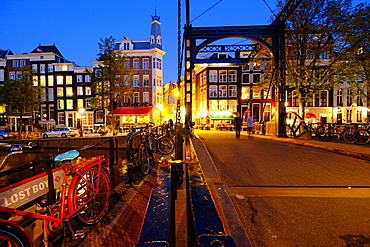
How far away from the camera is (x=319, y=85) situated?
19.1 meters

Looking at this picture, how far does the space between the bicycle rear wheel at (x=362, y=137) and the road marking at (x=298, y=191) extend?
724 centimetres

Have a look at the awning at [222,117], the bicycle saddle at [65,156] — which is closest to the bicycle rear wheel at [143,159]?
the bicycle saddle at [65,156]

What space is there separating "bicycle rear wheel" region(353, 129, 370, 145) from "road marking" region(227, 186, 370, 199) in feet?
23.8

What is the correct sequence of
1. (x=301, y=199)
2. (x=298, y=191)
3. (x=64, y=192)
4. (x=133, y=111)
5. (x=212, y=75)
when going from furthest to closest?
(x=212, y=75)
(x=133, y=111)
(x=298, y=191)
(x=301, y=199)
(x=64, y=192)

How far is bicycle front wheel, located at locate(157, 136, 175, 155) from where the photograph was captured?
8.67m

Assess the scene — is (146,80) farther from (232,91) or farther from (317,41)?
(317,41)

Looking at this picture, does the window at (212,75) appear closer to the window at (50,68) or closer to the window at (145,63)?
the window at (145,63)

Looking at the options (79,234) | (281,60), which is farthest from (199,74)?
(79,234)

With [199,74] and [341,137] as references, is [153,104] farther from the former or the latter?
[341,137]

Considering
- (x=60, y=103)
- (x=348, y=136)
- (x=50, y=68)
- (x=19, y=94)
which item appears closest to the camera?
(x=348, y=136)

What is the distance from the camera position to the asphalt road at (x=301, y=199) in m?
2.89

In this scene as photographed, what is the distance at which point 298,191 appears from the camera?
14.9 feet

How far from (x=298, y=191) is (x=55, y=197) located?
4.21 metres

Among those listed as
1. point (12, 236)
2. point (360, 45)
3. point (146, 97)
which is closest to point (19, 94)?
point (146, 97)
